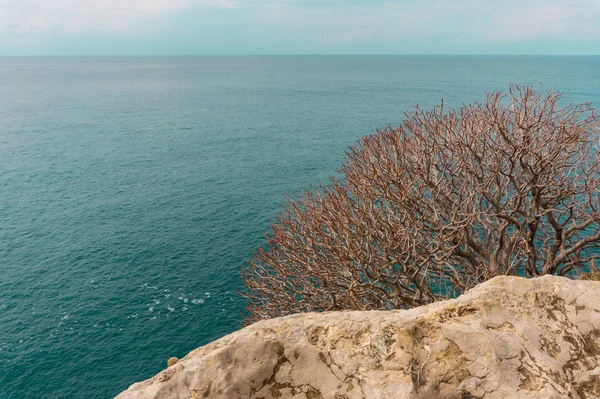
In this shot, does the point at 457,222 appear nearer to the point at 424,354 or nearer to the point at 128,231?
the point at 424,354

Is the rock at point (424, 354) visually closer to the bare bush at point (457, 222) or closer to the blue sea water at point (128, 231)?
the bare bush at point (457, 222)

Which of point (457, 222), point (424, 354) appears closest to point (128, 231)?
point (457, 222)

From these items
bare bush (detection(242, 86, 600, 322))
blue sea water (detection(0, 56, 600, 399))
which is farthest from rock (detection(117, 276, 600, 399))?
blue sea water (detection(0, 56, 600, 399))

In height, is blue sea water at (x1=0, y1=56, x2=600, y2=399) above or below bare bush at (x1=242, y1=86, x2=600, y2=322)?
below

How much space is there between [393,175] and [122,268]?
46.4 meters

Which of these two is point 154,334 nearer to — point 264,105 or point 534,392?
point 534,392

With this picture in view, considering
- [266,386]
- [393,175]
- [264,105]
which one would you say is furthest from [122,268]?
[264,105]

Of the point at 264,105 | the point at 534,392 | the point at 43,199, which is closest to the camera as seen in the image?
the point at 534,392

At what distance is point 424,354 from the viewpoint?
31.5 ft

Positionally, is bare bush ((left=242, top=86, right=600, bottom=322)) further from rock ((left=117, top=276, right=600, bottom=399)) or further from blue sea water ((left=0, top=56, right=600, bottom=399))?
blue sea water ((left=0, top=56, right=600, bottom=399))

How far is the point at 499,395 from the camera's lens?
8.81 m

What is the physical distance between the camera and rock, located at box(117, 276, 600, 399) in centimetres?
909

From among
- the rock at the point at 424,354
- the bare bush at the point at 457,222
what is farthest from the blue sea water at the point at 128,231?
the rock at the point at 424,354

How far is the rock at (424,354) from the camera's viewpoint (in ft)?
29.8
